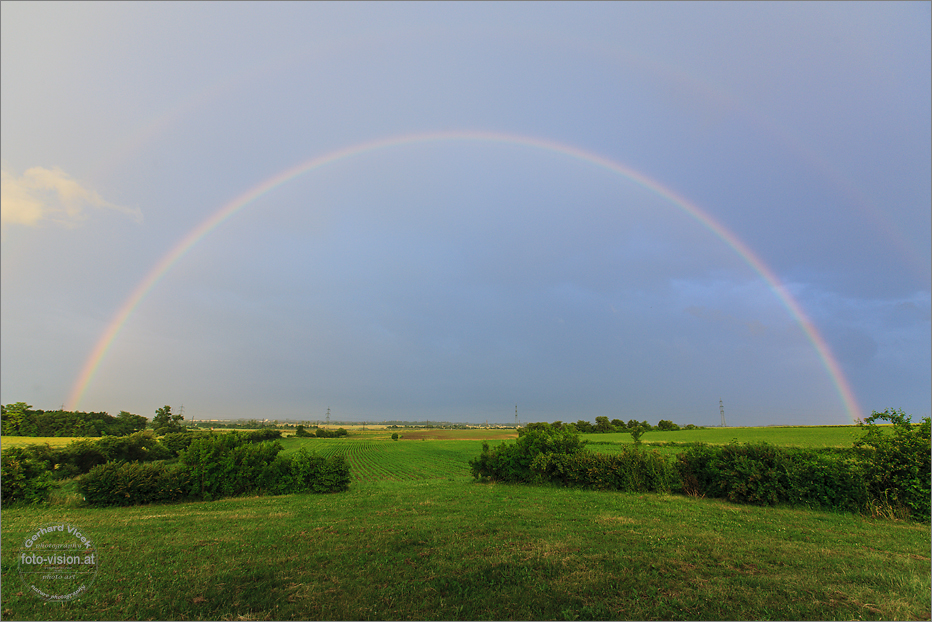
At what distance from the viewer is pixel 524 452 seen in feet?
75.1

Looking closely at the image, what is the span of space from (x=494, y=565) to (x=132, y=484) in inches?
667

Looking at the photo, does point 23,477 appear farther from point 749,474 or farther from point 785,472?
point 785,472

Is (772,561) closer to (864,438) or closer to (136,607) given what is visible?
(864,438)

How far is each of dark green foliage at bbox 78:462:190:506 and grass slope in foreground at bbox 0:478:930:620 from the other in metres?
1.77

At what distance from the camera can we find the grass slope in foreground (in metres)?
5.92

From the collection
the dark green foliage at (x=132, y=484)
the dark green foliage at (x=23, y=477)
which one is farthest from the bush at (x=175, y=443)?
the dark green foliage at (x=132, y=484)

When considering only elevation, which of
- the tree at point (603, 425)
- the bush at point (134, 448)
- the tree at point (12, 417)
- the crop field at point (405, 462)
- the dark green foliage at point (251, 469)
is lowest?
the tree at point (603, 425)

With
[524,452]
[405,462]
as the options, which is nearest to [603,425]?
[405,462]

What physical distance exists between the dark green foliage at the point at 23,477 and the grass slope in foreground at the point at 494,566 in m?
2.25

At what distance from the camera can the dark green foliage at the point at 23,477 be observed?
49.8 ft

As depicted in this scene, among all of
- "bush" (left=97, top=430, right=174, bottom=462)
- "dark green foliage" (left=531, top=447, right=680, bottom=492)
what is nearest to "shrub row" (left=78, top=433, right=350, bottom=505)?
"dark green foliage" (left=531, top=447, right=680, bottom=492)

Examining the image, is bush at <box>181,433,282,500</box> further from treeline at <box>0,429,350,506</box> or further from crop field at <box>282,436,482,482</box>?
crop field at <box>282,436,482,482</box>

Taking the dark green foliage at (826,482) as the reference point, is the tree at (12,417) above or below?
above

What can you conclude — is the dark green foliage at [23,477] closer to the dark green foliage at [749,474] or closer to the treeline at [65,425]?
the dark green foliage at [749,474]
